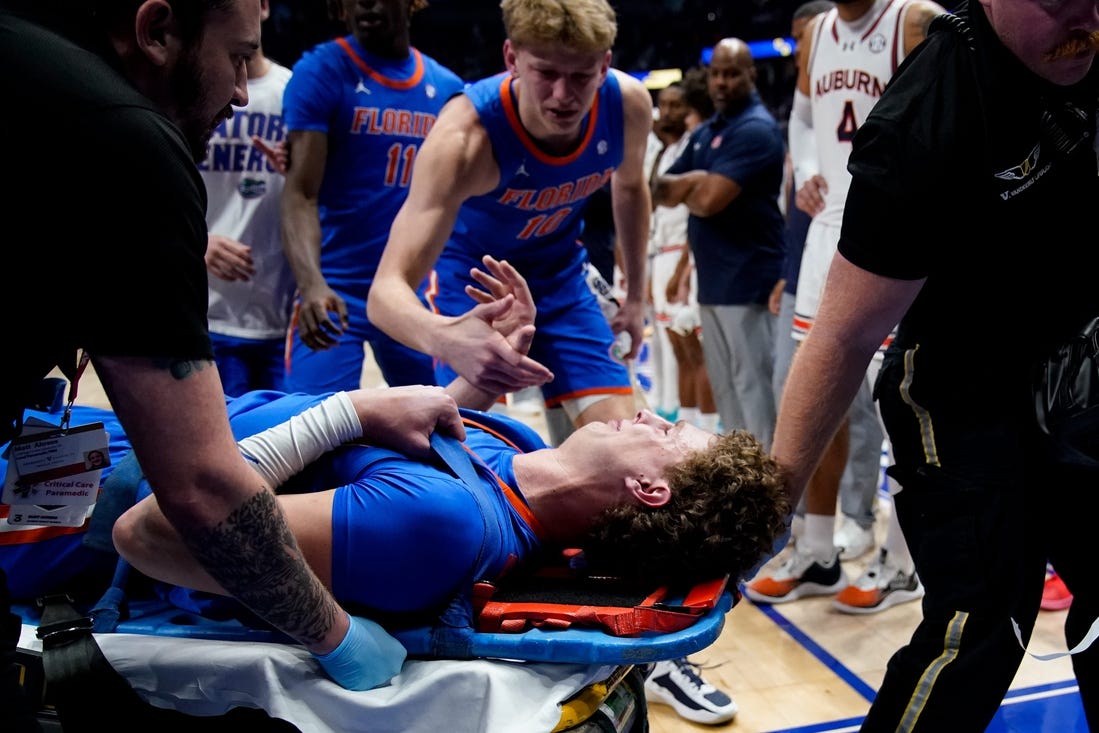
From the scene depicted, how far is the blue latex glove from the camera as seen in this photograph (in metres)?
1.69

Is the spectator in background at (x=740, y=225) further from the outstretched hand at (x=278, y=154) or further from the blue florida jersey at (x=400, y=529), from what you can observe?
the blue florida jersey at (x=400, y=529)

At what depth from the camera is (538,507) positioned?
7.04ft

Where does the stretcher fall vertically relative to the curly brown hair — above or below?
below

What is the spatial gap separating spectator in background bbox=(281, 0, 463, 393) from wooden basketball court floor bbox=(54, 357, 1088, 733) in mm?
1465

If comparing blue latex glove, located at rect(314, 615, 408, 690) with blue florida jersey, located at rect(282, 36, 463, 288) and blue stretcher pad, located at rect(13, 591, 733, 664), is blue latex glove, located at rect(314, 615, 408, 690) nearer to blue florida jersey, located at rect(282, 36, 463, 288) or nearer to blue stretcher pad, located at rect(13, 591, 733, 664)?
blue stretcher pad, located at rect(13, 591, 733, 664)

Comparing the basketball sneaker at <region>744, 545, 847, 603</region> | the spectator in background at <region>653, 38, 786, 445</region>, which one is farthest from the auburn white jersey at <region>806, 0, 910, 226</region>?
the basketball sneaker at <region>744, 545, 847, 603</region>

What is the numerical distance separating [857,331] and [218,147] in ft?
8.76

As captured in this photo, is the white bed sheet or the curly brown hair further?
the curly brown hair

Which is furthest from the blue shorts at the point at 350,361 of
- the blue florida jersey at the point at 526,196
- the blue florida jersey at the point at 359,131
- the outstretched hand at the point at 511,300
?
the outstretched hand at the point at 511,300

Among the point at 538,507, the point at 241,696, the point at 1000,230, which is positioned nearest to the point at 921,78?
the point at 1000,230

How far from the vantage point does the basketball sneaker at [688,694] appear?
293 cm

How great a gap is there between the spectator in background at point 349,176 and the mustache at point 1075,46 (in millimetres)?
2396

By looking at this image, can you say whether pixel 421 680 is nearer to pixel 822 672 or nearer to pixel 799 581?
pixel 822 672

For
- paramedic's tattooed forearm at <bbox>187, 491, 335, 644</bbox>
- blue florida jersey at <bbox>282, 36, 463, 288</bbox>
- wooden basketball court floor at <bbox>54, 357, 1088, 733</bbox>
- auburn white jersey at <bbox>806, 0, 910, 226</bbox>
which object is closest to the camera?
paramedic's tattooed forearm at <bbox>187, 491, 335, 644</bbox>
